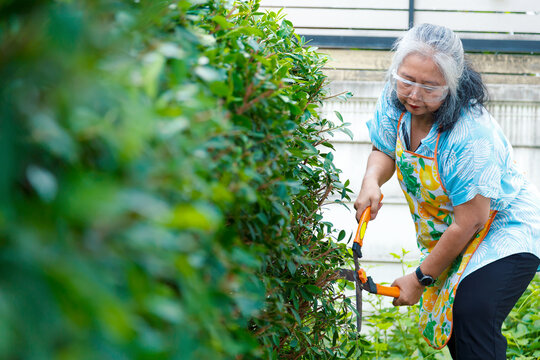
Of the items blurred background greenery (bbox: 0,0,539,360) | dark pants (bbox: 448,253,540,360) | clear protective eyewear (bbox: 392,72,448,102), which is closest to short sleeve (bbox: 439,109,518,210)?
clear protective eyewear (bbox: 392,72,448,102)

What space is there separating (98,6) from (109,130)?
0.36ft

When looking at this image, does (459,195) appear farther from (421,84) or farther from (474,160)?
(421,84)

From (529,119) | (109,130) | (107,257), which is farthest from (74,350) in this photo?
(529,119)

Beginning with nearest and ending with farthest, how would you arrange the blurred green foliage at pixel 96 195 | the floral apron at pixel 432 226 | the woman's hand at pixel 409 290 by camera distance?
1. the blurred green foliage at pixel 96 195
2. the floral apron at pixel 432 226
3. the woman's hand at pixel 409 290

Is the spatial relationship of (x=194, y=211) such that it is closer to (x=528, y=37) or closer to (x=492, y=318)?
(x=492, y=318)

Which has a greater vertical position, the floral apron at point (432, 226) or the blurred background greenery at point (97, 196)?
the blurred background greenery at point (97, 196)

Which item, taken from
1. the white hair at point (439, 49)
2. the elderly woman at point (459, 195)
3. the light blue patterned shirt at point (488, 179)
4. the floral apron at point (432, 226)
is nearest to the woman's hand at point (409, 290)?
the elderly woman at point (459, 195)

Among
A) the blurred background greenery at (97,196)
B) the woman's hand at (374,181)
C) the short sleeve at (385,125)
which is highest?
the blurred background greenery at (97,196)

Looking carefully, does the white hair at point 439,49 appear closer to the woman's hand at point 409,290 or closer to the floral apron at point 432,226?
the floral apron at point 432,226

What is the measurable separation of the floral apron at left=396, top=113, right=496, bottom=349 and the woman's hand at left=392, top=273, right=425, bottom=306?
0.11m

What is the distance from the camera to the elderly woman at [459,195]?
2.19 metres

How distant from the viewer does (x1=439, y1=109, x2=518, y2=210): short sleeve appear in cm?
215

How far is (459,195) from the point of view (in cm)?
221

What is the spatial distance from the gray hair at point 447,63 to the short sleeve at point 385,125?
0.27 meters
